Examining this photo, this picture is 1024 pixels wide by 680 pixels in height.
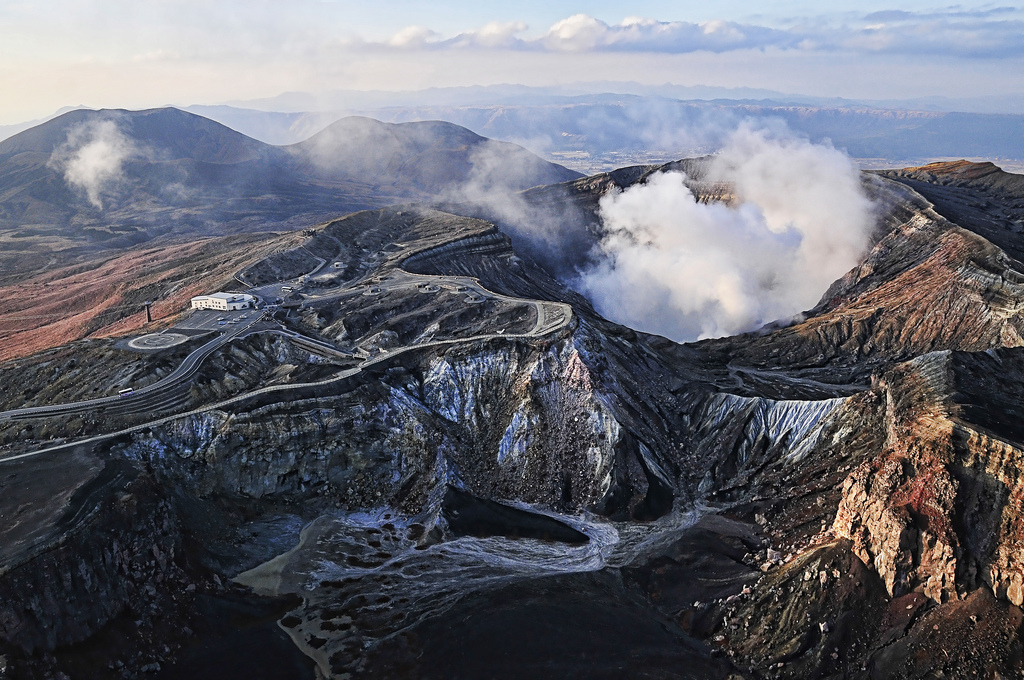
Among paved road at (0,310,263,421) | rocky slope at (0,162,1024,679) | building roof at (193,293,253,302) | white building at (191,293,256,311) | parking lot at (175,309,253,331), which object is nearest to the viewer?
rocky slope at (0,162,1024,679)

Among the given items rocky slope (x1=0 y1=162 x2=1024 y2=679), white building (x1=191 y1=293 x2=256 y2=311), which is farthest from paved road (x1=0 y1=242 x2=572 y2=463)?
white building (x1=191 y1=293 x2=256 y2=311)

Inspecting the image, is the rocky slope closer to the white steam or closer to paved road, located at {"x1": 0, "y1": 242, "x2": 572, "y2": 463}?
paved road, located at {"x1": 0, "y1": 242, "x2": 572, "y2": 463}

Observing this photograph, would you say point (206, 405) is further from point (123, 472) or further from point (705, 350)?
point (705, 350)

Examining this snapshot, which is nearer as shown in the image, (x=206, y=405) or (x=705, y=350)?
(x=206, y=405)

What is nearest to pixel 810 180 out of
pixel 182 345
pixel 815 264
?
pixel 815 264

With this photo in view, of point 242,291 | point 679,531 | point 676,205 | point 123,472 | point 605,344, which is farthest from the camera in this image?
point 676,205

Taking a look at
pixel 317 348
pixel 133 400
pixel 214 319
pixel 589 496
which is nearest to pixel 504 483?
pixel 589 496
